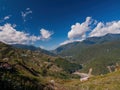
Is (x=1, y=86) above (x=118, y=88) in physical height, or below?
above

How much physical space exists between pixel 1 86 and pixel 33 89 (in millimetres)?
53065

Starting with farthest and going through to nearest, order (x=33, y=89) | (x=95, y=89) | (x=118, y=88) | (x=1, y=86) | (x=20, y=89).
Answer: (x=95, y=89), (x=118, y=88), (x=33, y=89), (x=20, y=89), (x=1, y=86)

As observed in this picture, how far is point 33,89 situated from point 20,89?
27248 mm

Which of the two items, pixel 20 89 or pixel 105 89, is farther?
pixel 105 89

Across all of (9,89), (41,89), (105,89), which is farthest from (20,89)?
(105,89)

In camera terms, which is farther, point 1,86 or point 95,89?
point 95,89

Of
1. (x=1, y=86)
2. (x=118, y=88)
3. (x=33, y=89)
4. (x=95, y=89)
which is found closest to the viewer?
(x=1, y=86)

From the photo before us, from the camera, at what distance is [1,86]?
354ft

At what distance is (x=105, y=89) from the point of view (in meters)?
190

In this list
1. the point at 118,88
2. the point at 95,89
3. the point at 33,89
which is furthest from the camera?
the point at 95,89

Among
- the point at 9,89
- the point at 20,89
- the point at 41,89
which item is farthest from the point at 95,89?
the point at 9,89

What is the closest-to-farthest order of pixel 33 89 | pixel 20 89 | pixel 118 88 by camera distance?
1. pixel 20 89
2. pixel 33 89
3. pixel 118 88

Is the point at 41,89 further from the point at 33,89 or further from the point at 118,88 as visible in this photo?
the point at 118,88

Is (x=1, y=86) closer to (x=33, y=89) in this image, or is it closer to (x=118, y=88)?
(x=33, y=89)
